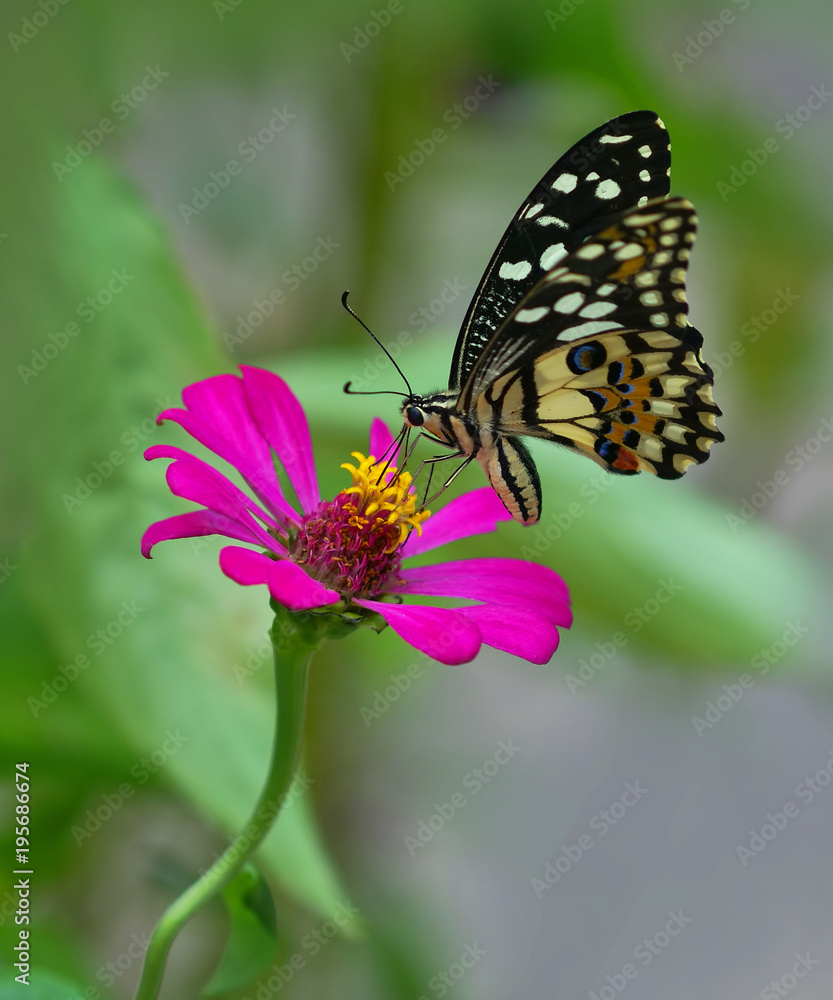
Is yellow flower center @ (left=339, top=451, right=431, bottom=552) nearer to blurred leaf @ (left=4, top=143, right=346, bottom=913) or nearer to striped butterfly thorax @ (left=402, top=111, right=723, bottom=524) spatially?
striped butterfly thorax @ (left=402, top=111, right=723, bottom=524)

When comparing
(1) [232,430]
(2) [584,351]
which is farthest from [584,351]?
(1) [232,430]

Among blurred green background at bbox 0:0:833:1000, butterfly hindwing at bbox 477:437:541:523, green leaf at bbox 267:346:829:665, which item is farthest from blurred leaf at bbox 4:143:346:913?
butterfly hindwing at bbox 477:437:541:523

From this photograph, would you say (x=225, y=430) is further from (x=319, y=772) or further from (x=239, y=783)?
(x=319, y=772)

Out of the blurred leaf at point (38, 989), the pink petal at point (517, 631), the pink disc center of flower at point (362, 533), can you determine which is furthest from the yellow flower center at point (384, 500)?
the blurred leaf at point (38, 989)

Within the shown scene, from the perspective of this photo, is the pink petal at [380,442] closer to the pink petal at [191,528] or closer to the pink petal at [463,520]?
the pink petal at [463,520]

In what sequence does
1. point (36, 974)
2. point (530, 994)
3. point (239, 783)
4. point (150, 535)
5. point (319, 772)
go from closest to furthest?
point (150, 535) → point (36, 974) → point (239, 783) → point (319, 772) → point (530, 994)

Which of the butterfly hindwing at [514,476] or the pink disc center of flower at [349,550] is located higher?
the butterfly hindwing at [514,476]

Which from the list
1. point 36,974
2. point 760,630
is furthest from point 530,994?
point 36,974
